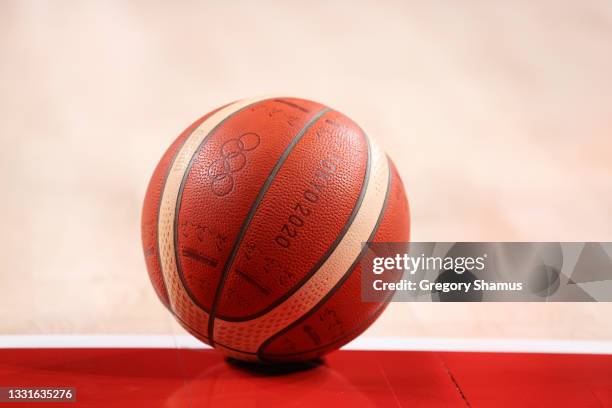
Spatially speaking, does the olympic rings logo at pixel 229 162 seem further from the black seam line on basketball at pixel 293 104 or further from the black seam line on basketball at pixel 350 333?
the black seam line on basketball at pixel 350 333

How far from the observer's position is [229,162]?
135 cm

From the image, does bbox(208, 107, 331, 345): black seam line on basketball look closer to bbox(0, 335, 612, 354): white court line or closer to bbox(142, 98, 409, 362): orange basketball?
bbox(142, 98, 409, 362): orange basketball

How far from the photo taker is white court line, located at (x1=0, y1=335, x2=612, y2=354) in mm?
1770

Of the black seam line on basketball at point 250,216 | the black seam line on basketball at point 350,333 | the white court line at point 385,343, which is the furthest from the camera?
the white court line at point 385,343

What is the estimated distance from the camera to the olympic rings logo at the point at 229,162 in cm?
A: 133

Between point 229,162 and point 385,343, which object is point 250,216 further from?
point 385,343

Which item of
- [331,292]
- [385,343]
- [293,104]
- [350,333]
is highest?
[293,104]

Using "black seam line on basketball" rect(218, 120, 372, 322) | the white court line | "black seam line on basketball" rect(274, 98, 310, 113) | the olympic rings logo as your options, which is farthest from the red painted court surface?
"black seam line on basketball" rect(274, 98, 310, 113)

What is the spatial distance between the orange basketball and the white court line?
15.5 inches

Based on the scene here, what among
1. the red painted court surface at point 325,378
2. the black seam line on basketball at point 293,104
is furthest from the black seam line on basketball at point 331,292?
the black seam line on basketball at point 293,104

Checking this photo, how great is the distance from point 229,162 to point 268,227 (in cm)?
16

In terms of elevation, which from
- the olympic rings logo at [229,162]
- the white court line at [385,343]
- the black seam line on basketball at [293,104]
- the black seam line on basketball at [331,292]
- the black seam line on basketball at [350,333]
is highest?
the black seam line on basketball at [293,104]

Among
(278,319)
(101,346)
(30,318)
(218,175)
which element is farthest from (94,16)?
(278,319)

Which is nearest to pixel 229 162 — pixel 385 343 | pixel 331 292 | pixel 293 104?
pixel 293 104
